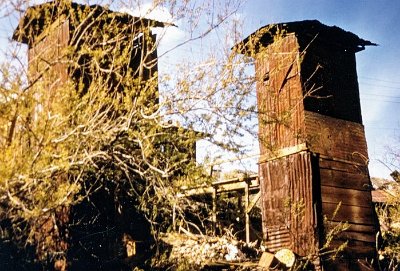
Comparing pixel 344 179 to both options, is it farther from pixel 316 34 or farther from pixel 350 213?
pixel 316 34

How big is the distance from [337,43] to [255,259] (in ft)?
24.3

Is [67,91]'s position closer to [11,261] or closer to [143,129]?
[143,129]

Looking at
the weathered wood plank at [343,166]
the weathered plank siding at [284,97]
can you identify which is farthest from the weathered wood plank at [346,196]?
the weathered plank siding at [284,97]

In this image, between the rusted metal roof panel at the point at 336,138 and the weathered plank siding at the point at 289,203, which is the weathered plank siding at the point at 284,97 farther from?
the weathered plank siding at the point at 289,203

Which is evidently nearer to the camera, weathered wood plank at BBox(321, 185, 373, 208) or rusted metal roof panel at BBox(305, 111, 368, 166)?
weathered wood plank at BBox(321, 185, 373, 208)

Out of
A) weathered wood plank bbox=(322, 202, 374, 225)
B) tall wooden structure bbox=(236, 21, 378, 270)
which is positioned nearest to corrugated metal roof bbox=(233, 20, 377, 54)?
tall wooden structure bbox=(236, 21, 378, 270)

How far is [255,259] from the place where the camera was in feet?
36.8

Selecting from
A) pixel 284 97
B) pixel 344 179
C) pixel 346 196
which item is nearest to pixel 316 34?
pixel 284 97

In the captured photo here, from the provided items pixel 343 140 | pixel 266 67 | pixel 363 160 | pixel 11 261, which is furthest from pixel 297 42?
pixel 11 261

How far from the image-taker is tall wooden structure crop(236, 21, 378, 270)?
12227mm

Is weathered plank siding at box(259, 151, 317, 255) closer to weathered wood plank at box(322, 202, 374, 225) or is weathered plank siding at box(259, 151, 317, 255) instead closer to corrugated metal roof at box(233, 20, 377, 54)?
weathered wood plank at box(322, 202, 374, 225)

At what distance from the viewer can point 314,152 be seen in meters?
12.5

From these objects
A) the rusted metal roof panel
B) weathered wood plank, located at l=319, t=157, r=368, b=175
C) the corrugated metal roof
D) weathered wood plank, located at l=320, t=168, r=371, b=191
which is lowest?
weathered wood plank, located at l=320, t=168, r=371, b=191

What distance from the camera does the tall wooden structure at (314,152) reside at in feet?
40.1
